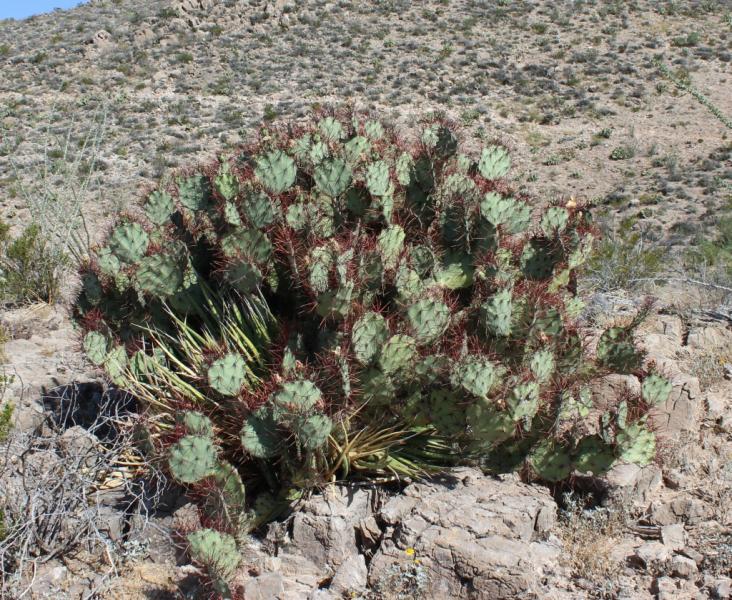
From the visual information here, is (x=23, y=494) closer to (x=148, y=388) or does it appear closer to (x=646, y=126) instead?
(x=148, y=388)

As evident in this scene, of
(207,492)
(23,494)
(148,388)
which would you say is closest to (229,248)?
(148,388)

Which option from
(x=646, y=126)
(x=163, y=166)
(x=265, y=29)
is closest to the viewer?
(x=163, y=166)

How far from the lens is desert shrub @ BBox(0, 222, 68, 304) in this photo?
834 cm

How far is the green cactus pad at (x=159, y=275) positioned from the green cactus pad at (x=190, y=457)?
1194 millimetres

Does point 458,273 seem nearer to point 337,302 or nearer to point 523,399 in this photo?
point 337,302

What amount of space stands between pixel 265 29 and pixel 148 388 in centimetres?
3522

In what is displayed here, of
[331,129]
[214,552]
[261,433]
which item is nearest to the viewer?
[214,552]

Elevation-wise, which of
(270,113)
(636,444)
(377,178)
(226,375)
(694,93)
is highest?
(694,93)

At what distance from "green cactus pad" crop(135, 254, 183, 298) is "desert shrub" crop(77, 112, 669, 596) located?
0.01 metres

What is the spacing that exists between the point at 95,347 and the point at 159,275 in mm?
566

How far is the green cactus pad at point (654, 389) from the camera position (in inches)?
154

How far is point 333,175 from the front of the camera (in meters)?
4.43

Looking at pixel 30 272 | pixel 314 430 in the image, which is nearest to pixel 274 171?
pixel 314 430

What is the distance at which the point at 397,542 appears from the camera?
3.65m
